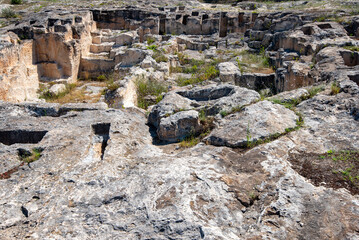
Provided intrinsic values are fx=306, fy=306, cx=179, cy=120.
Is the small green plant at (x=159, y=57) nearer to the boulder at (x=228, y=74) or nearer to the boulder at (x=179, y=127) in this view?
the boulder at (x=228, y=74)

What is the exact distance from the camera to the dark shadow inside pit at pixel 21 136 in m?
4.75

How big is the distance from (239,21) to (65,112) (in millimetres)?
16268

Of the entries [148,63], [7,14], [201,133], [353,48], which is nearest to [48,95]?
[148,63]

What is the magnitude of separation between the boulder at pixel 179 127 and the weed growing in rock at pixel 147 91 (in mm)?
3835

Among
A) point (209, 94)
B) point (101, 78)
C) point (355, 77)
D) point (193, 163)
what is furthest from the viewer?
point (101, 78)

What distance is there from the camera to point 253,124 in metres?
4.38

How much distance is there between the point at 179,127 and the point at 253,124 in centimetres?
112

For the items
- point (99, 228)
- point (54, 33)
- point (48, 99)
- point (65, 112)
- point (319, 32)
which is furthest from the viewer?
point (54, 33)

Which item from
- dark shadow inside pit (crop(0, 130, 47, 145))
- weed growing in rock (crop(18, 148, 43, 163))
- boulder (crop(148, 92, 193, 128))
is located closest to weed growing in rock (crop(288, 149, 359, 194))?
boulder (crop(148, 92, 193, 128))

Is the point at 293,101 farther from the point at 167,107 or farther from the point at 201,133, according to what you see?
the point at 167,107

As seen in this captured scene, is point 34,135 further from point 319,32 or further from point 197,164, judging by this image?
point 319,32

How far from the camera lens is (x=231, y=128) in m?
4.40

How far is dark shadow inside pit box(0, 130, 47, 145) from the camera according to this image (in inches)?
187

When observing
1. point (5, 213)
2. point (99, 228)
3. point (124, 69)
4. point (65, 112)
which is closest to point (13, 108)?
→ point (65, 112)
